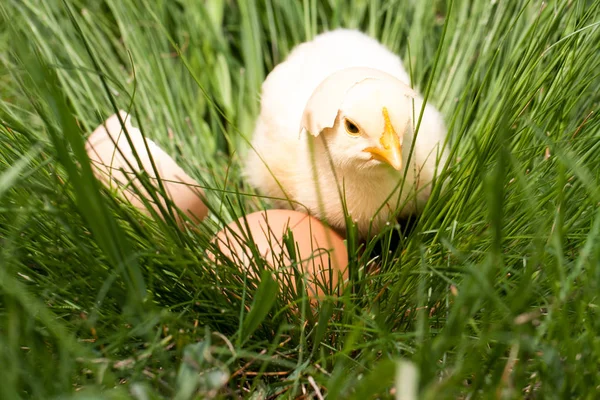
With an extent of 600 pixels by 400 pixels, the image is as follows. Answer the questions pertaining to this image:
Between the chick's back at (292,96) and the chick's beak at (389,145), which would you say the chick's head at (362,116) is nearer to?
the chick's beak at (389,145)

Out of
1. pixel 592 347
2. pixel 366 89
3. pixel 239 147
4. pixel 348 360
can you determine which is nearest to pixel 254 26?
pixel 239 147

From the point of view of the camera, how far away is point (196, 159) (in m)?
1.65

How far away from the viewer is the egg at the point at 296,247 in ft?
3.68

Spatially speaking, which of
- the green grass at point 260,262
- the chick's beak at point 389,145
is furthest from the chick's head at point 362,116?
the green grass at point 260,262

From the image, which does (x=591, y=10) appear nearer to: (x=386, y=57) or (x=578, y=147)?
(x=578, y=147)

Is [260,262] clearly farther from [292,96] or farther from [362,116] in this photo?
[292,96]

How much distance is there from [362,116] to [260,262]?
0.33 meters

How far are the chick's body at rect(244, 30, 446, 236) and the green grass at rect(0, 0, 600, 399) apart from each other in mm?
96

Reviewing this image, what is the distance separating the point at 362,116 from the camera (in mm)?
1157

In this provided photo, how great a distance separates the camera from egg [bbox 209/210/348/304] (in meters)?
1.12

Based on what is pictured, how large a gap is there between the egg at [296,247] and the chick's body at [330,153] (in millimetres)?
46

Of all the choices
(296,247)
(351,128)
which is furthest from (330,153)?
(296,247)

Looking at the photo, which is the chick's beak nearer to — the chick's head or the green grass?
the chick's head

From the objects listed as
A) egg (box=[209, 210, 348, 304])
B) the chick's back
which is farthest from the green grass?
the chick's back
